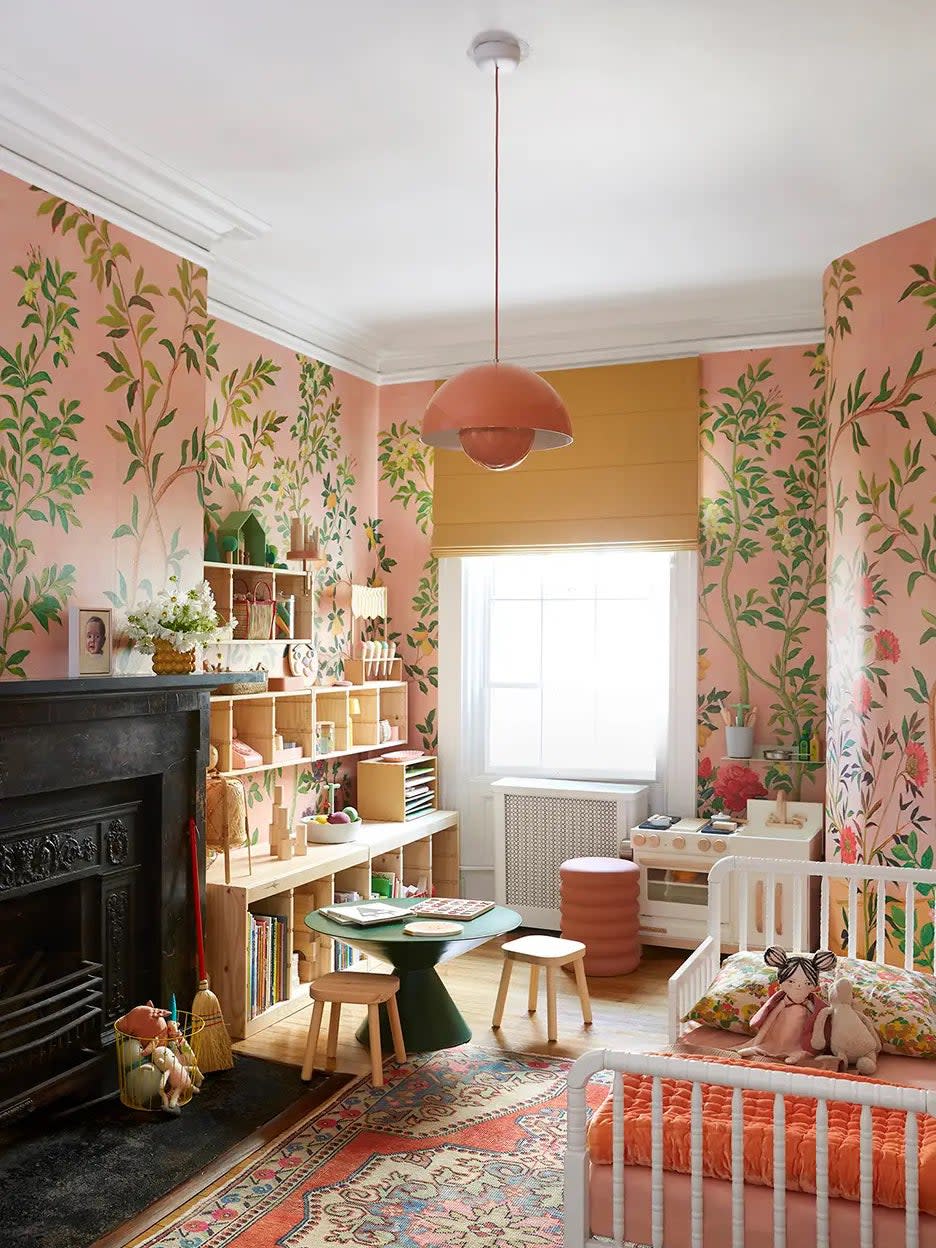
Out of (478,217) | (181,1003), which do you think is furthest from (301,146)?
(181,1003)

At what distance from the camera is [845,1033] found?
2.87 m

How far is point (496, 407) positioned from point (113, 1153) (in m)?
2.29

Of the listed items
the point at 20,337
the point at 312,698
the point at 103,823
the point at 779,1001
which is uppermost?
the point at 20,337

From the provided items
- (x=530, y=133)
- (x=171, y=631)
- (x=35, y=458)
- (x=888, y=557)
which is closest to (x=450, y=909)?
(x=171, y=631)

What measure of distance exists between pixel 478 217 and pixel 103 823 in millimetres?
2478

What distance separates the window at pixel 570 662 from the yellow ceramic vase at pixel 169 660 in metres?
2.31

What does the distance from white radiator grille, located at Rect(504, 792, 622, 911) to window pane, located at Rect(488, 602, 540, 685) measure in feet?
2.08

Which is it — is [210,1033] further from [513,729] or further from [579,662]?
[579,662]

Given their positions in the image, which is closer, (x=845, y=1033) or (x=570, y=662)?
(x=845, y=1033)

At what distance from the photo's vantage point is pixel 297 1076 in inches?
147

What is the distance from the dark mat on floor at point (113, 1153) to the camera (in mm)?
2758

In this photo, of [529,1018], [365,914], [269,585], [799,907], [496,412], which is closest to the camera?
[496,412]

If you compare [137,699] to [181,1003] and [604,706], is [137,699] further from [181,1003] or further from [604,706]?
[604,706]

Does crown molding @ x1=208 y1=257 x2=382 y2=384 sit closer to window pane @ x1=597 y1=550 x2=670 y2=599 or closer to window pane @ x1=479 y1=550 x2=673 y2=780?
window pane @ x1=479 y1=550 x2=673 y2=780
